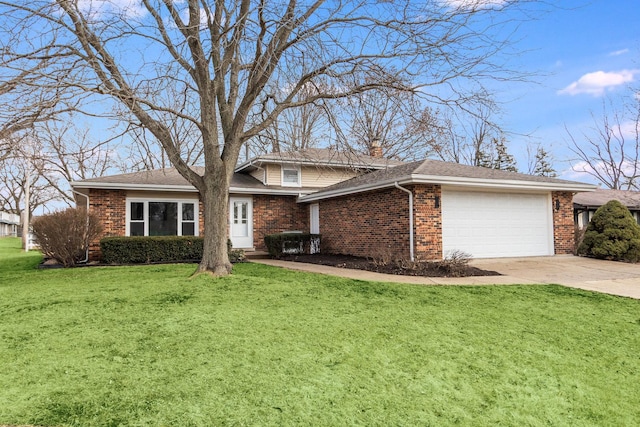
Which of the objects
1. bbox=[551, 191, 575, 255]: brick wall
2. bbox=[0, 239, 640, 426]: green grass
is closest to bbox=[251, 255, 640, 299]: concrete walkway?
bbox=[551, 191, 575, 255]: brick wall

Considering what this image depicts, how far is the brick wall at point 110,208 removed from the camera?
14.1m

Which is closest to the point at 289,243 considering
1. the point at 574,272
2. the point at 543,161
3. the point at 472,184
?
the point at 472,184

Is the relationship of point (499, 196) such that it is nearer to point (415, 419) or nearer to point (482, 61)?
point (482, 61)

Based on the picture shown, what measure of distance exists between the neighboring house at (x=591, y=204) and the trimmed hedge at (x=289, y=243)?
12.9 m

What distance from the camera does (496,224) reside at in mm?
13023

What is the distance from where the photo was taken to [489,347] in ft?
15.1

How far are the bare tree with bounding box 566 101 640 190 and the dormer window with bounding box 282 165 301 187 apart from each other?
18734mm

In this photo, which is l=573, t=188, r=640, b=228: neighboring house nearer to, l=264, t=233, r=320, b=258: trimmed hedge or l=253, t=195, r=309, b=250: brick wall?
l=264, t=233, r=320, b=258: trimmed hedge

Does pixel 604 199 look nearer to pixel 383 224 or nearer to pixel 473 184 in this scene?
pixel 473 184

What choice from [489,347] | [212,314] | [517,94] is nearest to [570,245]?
[517,94]

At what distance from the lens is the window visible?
14789mm

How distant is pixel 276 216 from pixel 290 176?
2116mm

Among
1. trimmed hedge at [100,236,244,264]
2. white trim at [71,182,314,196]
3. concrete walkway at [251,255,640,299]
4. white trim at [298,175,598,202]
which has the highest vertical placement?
white trim at [71,182,314,196]

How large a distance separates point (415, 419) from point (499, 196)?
37.6 feet
